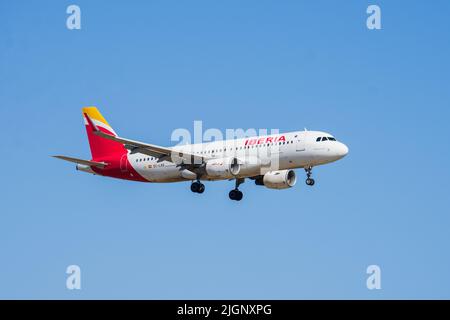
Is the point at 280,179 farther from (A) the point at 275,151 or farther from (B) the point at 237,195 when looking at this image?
(B) the point at 237,195

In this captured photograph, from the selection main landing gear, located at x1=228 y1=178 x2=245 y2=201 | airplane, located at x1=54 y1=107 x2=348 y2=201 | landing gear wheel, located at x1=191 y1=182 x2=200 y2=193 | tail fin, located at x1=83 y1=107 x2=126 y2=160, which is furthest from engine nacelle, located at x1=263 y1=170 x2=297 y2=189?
tail fin, located at x1=83 y1=107 x2=126 y2=160

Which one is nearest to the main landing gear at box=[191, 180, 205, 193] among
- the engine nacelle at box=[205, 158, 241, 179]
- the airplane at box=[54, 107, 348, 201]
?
the airplane at box=[54, 107, 348, 201]

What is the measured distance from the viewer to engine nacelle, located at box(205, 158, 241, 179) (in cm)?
7044

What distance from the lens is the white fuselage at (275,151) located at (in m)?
68.8

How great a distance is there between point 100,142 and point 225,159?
13.4m

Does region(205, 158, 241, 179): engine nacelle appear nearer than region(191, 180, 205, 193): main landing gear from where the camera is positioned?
Yes

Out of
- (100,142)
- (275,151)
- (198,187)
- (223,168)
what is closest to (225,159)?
(223,168)

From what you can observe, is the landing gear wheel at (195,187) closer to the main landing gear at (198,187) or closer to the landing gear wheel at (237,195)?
the main landing gear at (198,187)

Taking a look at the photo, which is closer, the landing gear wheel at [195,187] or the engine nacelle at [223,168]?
the engine nacelle at [223,168]

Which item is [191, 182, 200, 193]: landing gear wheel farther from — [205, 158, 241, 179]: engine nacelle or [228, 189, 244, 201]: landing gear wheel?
[228, 189, 244, 201]: landing gear wheel

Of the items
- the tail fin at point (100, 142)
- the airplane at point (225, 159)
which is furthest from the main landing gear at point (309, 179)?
the tail fin at point (100, 142)

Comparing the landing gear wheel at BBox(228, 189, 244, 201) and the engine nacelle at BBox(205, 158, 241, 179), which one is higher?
the engine nacelle at BBox(205, 158, 241, 179)
